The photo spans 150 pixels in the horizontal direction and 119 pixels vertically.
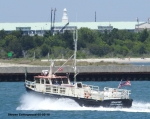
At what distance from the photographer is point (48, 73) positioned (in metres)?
66.6

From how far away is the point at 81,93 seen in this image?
62438 mm

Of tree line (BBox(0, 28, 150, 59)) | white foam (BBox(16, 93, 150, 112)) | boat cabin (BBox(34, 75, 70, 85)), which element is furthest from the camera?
tree line (BBox(0, 28, 150, 59))

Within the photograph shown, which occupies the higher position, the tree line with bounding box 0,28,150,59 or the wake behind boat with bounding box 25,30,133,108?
the wake behind boat with bounding box 25,30,133,108

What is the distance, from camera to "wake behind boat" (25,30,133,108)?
61875 millimetres

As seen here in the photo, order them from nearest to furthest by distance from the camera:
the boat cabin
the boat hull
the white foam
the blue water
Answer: the blue water < the boat hull < the white foam < the boat cabin

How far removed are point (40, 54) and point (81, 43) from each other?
1920 centimetres

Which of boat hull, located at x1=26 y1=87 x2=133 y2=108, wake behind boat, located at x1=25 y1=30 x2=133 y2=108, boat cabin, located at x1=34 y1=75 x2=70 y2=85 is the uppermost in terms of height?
boat cabin, located at x1=34 y1=75 x2=70 y2=85

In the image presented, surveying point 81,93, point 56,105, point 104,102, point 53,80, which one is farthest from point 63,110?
point 104,102

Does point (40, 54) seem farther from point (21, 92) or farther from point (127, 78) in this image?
point (21, 92)

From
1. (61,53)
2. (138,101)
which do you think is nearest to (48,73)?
(138,101)

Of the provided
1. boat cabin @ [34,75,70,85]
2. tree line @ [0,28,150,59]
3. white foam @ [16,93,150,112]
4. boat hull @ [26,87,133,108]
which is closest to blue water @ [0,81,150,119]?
white foam @ [16,93,150,112]

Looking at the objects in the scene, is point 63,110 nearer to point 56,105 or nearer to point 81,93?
point 56,105

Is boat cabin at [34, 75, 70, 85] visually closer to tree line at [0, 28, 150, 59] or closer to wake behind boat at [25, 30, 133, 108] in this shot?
wake behind boat at [25, 30, 133, 108]

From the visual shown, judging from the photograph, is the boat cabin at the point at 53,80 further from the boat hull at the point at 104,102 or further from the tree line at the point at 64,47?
the tree line at the point at 64,47
